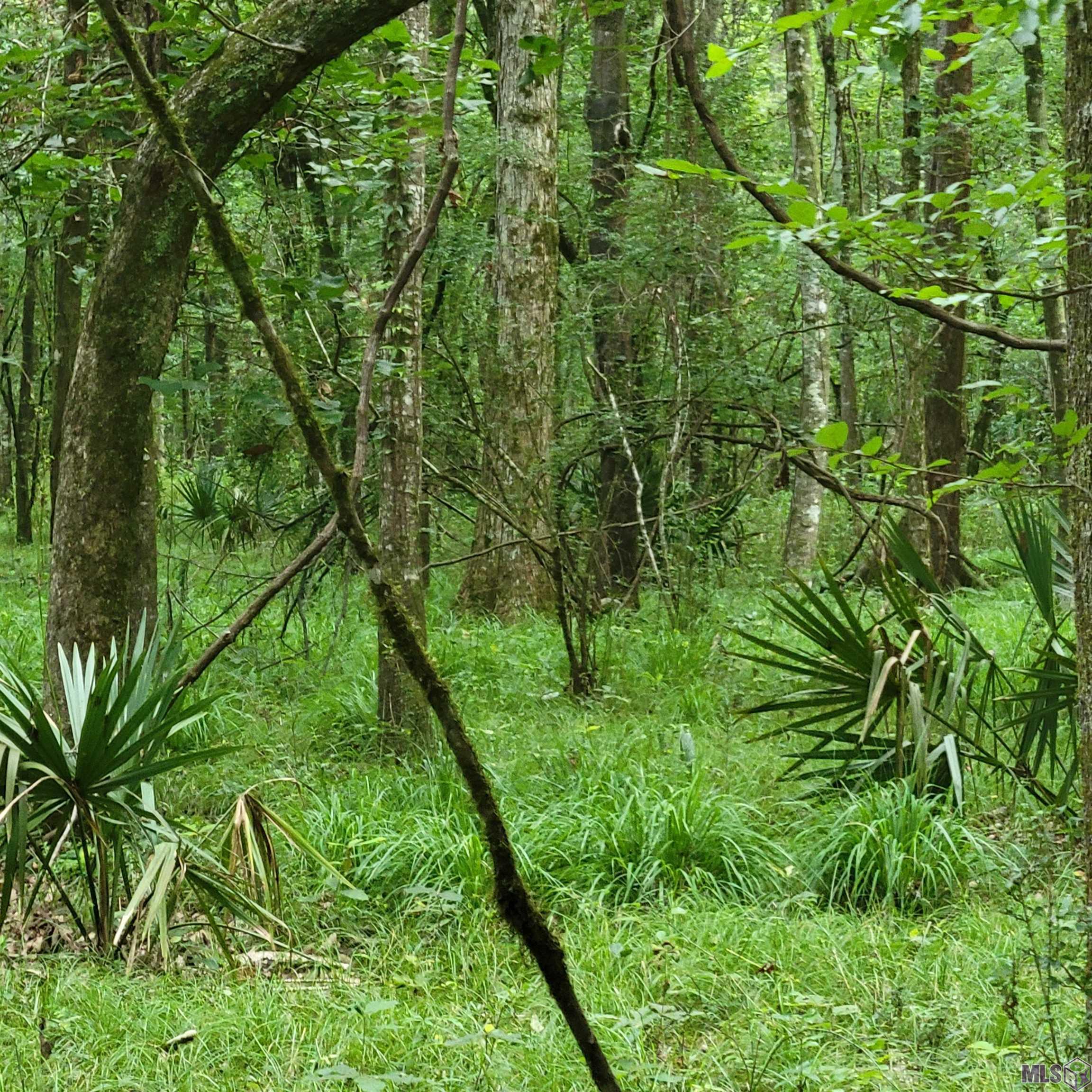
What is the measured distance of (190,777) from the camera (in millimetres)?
6082

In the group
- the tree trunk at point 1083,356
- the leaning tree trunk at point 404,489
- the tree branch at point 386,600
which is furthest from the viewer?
the leaning tree trunk at point 404,489

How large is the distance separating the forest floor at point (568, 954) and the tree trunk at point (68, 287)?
2.81 m

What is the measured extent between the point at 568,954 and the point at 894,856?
4.84ft

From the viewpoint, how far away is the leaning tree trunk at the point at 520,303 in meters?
8.70

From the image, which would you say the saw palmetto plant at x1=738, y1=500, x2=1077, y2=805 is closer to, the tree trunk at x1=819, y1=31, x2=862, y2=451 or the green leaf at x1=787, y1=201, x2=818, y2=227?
the green leaf at x1=787, y1=201, x2=818, y2=227

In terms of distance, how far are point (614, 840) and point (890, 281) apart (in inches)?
237

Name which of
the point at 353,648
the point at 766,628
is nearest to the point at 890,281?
the point at 766,628

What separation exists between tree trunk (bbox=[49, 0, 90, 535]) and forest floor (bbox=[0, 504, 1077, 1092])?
2.81 m

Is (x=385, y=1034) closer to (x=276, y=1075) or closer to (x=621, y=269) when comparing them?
(x=276, y=1075)

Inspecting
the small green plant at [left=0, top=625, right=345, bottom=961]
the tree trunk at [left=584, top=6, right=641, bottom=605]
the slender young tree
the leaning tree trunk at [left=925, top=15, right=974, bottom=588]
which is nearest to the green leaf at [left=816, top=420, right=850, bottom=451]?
the small green plant at [left=0, top=625, right=345, bottom=961]

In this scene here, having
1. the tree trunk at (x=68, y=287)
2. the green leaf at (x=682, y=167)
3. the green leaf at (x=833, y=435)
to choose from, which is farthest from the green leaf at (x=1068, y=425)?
the tree trunk at (x=68, y=287)

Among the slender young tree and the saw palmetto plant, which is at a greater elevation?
the slender young tree

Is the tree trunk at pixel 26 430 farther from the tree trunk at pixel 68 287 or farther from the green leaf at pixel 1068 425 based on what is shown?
the green leaf at pixel 1068 425

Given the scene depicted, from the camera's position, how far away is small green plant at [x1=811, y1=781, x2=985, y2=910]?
183 inches
